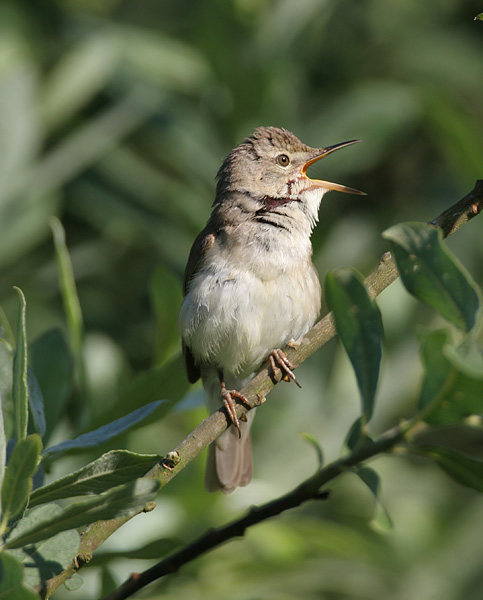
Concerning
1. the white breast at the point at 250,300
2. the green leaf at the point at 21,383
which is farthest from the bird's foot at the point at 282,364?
the green leaf at the point at 21,383

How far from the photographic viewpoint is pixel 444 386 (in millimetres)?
1172

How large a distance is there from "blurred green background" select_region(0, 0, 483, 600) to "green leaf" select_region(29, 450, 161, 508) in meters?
1.23

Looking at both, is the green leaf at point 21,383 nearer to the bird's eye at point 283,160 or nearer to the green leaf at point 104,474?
the green leaf at point 104,474

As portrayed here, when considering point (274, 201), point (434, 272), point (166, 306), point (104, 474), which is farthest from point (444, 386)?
point (274, 201)

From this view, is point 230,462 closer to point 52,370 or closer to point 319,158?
Result: point 52,370

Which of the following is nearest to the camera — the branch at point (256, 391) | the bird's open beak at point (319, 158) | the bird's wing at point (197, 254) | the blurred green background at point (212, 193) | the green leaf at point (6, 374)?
the branch at point (256, 391)

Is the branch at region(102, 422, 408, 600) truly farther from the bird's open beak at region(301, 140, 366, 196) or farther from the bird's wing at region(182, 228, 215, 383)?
the bird's open beak at region(301, 140, 366, 196)

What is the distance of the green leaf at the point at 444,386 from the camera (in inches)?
44.8

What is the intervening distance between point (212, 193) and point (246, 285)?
76cm

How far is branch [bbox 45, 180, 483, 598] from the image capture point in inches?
56.8

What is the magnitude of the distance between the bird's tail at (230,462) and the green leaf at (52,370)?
134 centimetres

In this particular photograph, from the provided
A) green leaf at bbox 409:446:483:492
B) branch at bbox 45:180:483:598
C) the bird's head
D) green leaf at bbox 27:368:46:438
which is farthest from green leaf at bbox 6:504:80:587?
the bird's head

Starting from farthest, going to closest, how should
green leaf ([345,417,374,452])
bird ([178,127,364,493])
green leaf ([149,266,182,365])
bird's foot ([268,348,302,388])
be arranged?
bird ([178,127,364,493]) → bird's foot ([268,348,302,388]) → green leaf ([149,266,182,365]) → green leaf ([345,417,374,452])

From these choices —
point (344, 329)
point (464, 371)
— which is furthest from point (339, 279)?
point (464, 371)
